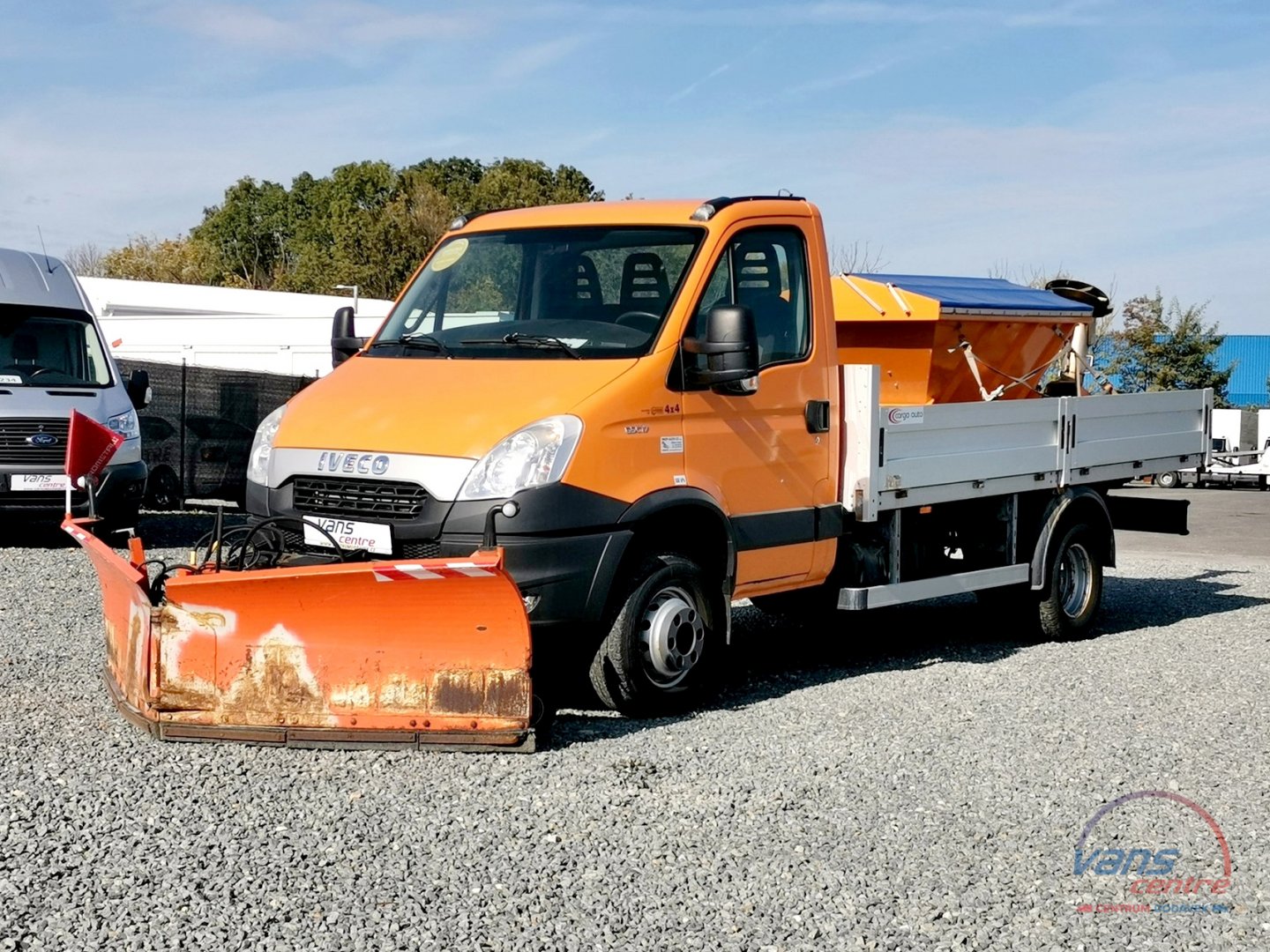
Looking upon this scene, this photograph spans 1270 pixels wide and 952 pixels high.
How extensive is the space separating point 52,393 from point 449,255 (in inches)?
277

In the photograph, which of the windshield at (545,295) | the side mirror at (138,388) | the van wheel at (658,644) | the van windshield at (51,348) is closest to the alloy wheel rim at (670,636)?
the van wheel at (658,644)

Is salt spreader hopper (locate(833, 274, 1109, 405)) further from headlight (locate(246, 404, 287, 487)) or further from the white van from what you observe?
the white van

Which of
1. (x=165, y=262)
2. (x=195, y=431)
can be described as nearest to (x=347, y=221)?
(x=165, y=262)

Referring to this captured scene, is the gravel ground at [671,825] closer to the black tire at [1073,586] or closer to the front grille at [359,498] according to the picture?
the front grille at [359,498]

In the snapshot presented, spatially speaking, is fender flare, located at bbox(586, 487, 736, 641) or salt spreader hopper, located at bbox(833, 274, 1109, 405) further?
salt spreader hopper, located at bbox(833, 274, 1109, 405)

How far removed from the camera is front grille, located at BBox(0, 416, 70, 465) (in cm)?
1327

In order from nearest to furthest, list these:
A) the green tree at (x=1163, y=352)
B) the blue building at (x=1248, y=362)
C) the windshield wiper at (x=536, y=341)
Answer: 1. the windshield wiper at (x=536, y=341)
2. the green tree at (x=1163, y=352)
3. the blue building at (x=1248, y=362)

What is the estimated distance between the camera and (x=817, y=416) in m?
7.79

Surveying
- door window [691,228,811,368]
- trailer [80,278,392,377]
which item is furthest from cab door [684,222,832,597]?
trailer [80,278,392,377]

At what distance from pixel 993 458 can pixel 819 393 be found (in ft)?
5.72

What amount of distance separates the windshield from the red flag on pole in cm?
140

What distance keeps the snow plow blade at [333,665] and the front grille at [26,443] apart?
797cm

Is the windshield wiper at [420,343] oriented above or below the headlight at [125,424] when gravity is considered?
above

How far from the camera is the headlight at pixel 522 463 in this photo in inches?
249
